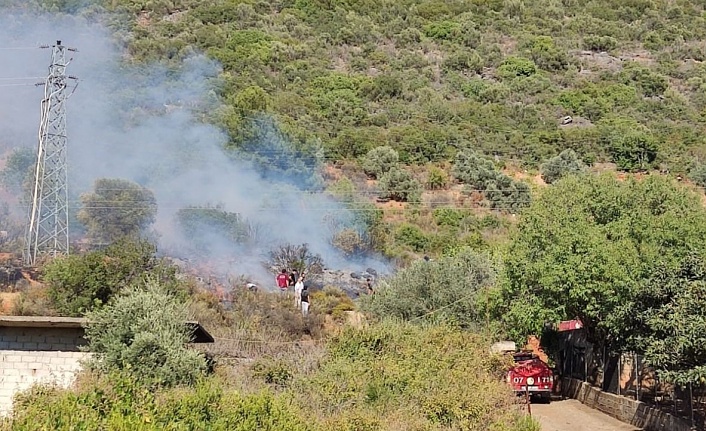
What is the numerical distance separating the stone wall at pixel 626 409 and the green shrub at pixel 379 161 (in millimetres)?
27791

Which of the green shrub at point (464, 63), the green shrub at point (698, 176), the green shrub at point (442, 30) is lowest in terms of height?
the green shrub at point (698, 176)

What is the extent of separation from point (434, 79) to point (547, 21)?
20113 millimetres

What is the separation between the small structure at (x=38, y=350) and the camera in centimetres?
1595

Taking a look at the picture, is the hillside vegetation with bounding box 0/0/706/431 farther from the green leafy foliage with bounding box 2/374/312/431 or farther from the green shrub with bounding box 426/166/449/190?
the green shrub with bounding box 426/166/449/190

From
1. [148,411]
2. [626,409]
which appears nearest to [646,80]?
[626,409]

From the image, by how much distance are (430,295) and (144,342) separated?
35.6 ft

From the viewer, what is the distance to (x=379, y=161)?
48219 millimetres

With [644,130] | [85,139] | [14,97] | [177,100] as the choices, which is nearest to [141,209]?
[85,139]

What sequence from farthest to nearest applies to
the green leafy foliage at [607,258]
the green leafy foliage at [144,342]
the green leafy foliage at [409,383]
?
the green leafy foliage at [144,342], the green leafy foliage at [607,258], the green leafy foliage at [409,383]

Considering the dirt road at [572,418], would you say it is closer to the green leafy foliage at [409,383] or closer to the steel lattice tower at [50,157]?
the green leafy foliage at [409,383]

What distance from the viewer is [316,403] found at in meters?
13.2

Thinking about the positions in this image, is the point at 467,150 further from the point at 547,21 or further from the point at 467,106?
the point at 547,21

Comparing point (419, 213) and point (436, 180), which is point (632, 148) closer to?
point (436, 180)

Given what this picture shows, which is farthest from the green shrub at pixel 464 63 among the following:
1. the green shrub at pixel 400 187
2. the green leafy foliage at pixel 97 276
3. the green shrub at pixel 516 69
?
the green leafy foliage at pixel 97 276
